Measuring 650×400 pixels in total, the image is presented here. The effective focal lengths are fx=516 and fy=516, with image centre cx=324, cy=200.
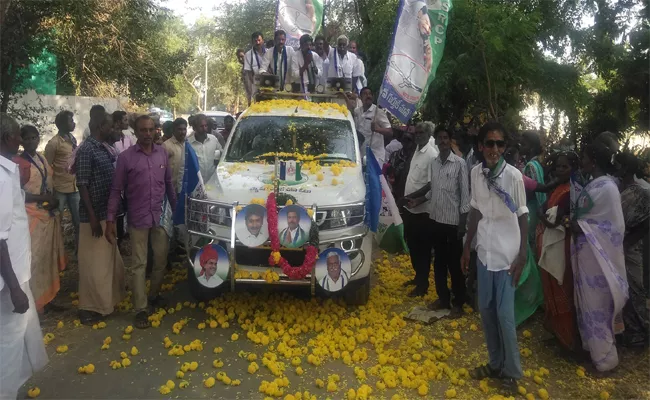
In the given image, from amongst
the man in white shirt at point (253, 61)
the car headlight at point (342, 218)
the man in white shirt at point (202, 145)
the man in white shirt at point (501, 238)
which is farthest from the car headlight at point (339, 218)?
the man in white shirt at point (253, 61)

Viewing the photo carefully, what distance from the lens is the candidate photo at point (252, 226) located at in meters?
4.95

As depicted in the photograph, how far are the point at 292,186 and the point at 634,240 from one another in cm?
329

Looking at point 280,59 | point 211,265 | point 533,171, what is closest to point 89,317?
point 211,265

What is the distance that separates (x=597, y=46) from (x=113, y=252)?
12802mm

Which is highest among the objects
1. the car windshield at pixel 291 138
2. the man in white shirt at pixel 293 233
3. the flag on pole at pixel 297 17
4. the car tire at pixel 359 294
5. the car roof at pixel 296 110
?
the flag on pole at pixel 297 17

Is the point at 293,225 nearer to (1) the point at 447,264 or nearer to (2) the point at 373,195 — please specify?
(2) the point at 373,195

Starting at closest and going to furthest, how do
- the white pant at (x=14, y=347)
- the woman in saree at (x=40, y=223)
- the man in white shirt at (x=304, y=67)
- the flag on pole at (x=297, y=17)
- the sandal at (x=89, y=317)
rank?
the white pant at (x=14, y=347), the woman in saree at (x=40, y=223), the sandal at (x=89, y=317), the man in white shirt at (x=304, y=67), the flag on pole at (x=297, y=17)

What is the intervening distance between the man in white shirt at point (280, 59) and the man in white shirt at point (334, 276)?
496 centimetres

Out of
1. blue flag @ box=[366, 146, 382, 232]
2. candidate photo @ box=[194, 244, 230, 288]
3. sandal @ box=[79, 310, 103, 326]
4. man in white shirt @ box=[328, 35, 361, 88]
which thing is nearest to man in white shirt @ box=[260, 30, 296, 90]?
man in white shirt @ box=[328, 35, 361, 88]

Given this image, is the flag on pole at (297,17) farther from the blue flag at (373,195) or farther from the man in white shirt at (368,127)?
A: the blue flag at (373,195)

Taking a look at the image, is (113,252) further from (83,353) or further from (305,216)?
(305,216)

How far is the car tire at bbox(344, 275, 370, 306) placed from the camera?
556cm

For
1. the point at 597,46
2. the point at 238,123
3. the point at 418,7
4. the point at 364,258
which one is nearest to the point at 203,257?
the point at 364,258

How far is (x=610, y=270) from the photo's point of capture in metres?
4.38
